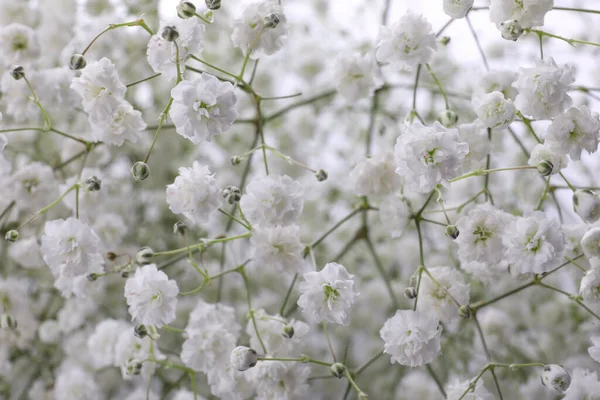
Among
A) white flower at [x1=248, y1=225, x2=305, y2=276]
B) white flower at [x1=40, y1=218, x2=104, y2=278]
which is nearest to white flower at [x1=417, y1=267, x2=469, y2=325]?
white flower at [x1=248, y1=225, x2=305, y2=276]

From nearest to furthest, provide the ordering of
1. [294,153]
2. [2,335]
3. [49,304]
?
1. [2,335]
2. [49,304]
3. [294,153]

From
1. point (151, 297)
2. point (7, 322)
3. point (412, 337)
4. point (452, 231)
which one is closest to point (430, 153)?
point (452, 231)

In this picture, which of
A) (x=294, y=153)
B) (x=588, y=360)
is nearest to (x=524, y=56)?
(x=294, y=153)

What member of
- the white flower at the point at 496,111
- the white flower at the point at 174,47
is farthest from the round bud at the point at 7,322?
the white flower at the point at 496,111

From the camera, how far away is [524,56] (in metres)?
1.24

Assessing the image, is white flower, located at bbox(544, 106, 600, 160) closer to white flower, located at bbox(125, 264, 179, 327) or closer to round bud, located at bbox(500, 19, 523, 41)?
round bud, located at bbox(500, 19, 523, 41)

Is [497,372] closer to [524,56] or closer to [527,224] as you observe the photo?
[527,224]

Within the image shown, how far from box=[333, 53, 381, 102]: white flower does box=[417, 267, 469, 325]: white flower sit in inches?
9.8

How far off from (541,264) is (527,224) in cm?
4

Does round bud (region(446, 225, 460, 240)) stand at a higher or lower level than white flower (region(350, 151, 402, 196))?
higher

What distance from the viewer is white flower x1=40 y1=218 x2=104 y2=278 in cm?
61

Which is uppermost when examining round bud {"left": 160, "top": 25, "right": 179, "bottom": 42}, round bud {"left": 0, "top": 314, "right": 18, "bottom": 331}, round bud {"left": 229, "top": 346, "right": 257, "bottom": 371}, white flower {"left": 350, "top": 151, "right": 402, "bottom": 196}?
round bud {"left": 160, "top": 25, "right": 179, "bottom": 42}

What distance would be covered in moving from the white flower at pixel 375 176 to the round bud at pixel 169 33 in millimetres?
266

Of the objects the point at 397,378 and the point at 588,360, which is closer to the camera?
the point at 588,360
